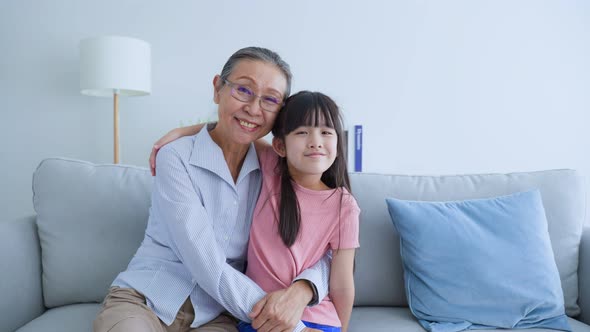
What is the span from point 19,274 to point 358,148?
180cm

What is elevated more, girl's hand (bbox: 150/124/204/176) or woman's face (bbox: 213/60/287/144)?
woman's face (bbox: 213/60/287/144)

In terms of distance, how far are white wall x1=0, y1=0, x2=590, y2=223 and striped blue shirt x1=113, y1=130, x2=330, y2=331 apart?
1460 mm

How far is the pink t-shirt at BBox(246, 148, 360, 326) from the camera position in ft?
3.64

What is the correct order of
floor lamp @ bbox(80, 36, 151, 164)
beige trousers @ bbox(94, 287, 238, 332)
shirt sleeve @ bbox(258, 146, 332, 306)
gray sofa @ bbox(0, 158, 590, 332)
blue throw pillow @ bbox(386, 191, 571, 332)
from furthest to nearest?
floor lamp @ bbox(80, 36, 151, 164) → gray sofa @ bbox(0, 158, 590, 332) → blue throw pillow @ bbox(386, 191, 571, 332) → shirt sleeve @ bbox(258, 146, 332, 306) → beige trousers @ bbox(94, 287, 238, 332)

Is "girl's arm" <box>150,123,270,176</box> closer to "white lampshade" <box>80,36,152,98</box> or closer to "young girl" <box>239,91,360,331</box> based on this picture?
"young girl" <box>239,91,360,331</box>

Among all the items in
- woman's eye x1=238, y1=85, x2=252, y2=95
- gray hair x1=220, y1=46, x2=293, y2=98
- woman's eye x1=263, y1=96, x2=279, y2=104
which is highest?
gray hair x1=220, y1=46, x2=293, y2=98

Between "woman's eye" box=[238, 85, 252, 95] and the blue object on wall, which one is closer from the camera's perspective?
"woman's eye" box=[238, 85, 252, 95]

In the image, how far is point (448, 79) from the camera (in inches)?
106

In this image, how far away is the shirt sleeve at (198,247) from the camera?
1004mm

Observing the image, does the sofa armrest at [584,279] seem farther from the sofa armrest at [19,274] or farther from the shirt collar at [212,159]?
the sofa armrest at [19,274]

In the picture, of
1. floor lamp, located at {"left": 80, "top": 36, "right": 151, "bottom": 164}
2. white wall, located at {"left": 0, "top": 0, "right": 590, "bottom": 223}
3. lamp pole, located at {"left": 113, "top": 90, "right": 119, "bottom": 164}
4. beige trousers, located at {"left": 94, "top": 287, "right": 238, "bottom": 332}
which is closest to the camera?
beige trousers, located at {"left": 94, "top": 287, "right": 238, "bottom": 332}

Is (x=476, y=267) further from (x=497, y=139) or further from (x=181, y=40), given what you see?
(x=181, y=40)

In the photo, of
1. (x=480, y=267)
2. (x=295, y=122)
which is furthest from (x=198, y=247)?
(x=480, y=267)

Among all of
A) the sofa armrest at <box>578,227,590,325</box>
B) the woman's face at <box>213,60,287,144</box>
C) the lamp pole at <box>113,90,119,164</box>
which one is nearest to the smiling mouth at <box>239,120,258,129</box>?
the woman's face at <box>213,60,287,144</box>
